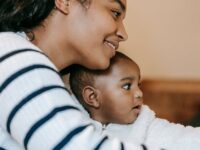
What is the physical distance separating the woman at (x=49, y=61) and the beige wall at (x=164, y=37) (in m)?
0.54

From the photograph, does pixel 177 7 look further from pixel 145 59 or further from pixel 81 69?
pixel 81 69

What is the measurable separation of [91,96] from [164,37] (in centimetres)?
62

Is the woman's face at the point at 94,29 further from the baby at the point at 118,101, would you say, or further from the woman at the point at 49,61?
the baby at the point at 118,101

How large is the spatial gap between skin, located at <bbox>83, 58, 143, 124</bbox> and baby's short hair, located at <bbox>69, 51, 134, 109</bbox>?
1 centimetres

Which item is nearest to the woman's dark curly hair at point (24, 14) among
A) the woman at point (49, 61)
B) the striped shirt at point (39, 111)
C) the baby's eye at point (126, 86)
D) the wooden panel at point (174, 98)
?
the woman at point (49, 61)

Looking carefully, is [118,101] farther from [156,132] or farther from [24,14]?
[24,14]

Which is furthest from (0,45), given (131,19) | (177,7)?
(177,7)

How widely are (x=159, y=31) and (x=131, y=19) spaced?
14 centimetres

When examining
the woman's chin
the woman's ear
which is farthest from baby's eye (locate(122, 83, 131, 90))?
the woman's ear

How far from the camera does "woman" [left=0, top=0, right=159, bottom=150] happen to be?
78cm

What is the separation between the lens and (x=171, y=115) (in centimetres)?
184

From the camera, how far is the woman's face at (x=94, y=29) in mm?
1046

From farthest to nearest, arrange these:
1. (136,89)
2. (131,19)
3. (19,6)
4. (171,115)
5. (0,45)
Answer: (171,115) → (131,19) → (136,89) → (19,6) → (0,45)

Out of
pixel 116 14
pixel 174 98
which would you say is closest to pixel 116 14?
pixel 116 14
